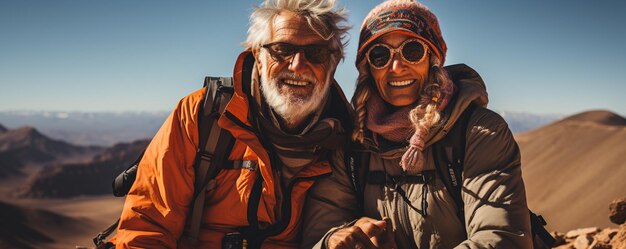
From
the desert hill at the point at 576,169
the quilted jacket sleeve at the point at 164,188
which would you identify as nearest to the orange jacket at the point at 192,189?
the quilted jacket sleeve at the point at 164,188

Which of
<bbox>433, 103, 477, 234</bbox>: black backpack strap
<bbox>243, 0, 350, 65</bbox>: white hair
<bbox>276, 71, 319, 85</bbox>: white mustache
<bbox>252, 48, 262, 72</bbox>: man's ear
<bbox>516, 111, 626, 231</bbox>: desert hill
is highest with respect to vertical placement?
<bbox>243, 0, 350, 65</bbox>: white hair

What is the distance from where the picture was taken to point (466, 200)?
96.3 inches

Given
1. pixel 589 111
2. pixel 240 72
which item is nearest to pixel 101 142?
pixel 589 111

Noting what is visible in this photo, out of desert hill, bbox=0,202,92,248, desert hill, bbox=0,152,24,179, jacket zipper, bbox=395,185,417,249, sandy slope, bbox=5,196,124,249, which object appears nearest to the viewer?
jacket zipper, bbox=395,185,417,249

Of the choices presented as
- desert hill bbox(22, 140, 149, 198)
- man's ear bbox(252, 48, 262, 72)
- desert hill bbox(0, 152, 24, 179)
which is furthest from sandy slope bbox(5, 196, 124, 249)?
man's ear bbox(252, 48, 262, 72)

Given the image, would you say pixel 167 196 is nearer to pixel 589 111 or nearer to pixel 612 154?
pixel 612 154

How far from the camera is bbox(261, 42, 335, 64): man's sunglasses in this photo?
3.13 metres

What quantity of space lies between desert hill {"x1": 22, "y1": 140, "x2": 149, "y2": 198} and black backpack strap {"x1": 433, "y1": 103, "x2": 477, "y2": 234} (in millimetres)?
67325

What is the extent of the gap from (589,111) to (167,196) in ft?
146

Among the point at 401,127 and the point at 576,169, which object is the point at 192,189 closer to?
the point at 401,127

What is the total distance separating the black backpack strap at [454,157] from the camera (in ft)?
8.34

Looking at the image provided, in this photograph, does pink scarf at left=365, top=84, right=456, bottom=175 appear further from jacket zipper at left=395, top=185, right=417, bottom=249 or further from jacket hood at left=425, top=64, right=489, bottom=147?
jacket zipper at left=395, top=185, right=417, bottom=249

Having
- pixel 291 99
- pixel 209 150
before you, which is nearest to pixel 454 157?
pixel 291 99

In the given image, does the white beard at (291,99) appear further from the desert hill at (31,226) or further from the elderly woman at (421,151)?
the desert hill at (31,226)
